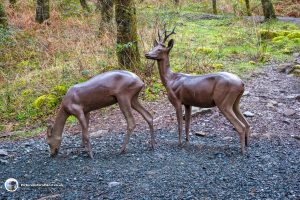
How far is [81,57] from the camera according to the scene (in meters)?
8.95

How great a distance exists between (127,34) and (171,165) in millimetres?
4159

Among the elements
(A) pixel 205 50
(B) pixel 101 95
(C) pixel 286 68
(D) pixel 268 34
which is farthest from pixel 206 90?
(D) pixel 268 34

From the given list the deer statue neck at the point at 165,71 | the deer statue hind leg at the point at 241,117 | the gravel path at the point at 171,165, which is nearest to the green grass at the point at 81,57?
the gravel path at the point at 171,165

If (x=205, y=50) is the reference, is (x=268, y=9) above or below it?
above

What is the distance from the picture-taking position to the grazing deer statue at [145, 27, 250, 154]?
5.06 m

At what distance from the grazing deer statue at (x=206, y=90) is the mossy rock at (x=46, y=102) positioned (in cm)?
317

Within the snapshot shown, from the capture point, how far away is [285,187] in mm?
4215

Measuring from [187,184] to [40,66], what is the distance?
6691 mm

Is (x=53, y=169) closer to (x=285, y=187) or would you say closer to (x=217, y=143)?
(x=217, y=143)

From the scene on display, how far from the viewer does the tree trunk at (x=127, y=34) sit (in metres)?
8.23

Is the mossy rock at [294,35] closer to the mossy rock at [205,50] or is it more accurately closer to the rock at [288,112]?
the mossy rock at [205,50]

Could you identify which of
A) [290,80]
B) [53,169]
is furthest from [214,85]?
[290,80]

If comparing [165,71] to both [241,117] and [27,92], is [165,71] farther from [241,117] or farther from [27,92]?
[27,92]

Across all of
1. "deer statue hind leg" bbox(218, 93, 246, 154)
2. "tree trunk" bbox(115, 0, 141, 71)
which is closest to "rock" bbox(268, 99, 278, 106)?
"deer statue hind leg" bbox(218, 93, 246, 154)
